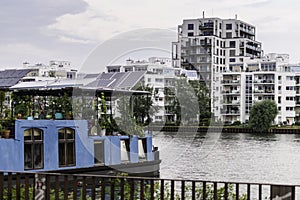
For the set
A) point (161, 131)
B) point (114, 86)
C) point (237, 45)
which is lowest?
point (161, 131)

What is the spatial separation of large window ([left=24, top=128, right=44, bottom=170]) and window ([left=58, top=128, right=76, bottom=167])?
0.90 m

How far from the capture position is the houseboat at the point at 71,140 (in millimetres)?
18328

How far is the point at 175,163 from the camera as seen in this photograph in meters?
35.4

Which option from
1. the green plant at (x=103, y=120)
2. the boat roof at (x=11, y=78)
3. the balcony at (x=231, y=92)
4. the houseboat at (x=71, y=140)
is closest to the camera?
the houseboat at (x=71, y=140)

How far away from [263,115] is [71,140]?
5663cm

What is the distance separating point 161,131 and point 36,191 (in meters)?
70.3

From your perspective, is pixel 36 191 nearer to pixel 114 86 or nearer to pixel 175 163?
pixel 114 86

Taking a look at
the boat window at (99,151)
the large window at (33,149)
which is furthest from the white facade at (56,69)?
the large window at (33,149)

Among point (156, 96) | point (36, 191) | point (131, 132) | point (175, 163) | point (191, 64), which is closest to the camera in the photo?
point (36, 191)

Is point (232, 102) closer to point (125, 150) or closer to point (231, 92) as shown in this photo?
point (231, 92)

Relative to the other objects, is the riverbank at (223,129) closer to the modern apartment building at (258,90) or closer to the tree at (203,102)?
the tree at (203,102)

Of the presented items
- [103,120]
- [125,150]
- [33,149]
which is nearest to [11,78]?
[103,120]

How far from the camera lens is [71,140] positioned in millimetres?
20203

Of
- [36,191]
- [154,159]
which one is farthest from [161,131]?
[36,191]
